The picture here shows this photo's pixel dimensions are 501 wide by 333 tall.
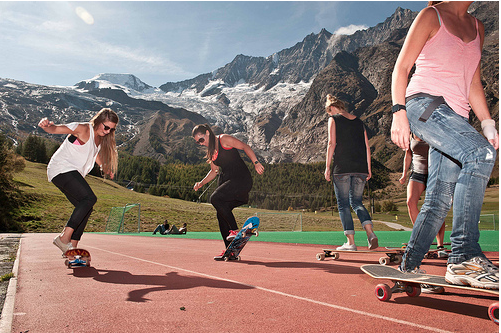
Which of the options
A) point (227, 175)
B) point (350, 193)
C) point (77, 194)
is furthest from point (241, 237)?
point (77, 194)

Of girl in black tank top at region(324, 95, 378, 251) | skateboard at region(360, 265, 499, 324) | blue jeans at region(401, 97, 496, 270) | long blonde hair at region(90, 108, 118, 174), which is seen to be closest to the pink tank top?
blue jeans at region(401, 97, 496, 270)

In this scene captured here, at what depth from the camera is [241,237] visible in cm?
593

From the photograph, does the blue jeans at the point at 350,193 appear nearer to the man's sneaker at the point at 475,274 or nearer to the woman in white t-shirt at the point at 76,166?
the man's sneaker at the point at 475,274

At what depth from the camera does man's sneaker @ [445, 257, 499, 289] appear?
7.77 feet

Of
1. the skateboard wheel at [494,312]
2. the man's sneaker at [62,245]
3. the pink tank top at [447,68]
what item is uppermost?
the pink tank top at [447,68]

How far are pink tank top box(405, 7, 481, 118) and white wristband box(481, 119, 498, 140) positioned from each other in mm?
183

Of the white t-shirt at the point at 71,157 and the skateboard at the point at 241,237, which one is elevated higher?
the white t-shirt at the point at 71,157

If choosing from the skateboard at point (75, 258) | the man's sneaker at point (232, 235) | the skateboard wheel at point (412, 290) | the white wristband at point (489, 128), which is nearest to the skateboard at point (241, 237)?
the man's sneaker at point (232, 235)

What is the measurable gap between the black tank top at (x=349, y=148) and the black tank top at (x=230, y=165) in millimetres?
1711

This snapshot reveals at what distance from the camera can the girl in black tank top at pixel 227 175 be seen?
6.22 m

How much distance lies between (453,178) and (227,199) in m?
3.93

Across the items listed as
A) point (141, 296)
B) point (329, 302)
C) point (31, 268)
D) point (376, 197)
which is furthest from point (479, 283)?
point (376, 197)

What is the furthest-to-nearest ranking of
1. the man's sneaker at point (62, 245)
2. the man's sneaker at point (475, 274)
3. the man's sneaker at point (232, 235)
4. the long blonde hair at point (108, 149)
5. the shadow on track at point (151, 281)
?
the man's sneaker at point (232, 235)
the long blonde hair at point (108, 149)
the man's sneaker at point (62, 245)
the shadow on track at point (151, 281)
the man's sneaker at point (475, 274)

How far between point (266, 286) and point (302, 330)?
4.91 ft
